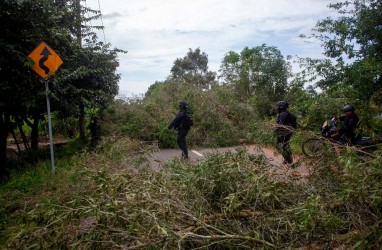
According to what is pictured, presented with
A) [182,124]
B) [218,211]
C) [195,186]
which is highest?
[182,124]

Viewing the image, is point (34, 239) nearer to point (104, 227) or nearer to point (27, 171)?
point (104, 227)

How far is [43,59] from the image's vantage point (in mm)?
6770

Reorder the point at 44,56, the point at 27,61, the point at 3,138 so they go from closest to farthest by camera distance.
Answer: the point at 27,61, the point at 44,56, the point at 3,138

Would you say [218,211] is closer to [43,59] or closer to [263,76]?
[43,59]

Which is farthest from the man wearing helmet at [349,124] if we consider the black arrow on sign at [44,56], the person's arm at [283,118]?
the black arrow on sign at [44,56]

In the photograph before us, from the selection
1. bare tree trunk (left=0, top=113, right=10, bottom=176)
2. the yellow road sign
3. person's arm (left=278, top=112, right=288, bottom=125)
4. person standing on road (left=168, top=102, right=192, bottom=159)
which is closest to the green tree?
bare tree trunk (left=0, top=113, right=10, bottom=176)

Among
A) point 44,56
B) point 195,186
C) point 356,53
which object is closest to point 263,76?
point 356,53

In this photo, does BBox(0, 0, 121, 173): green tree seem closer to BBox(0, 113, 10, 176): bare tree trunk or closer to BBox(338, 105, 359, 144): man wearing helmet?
BBox(0, 113, 10, 176): bare tree trunk

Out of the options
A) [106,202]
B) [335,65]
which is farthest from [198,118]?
[106,202]

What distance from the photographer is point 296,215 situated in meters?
2.96

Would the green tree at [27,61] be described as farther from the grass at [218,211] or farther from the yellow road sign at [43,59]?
the grass at [218,211]

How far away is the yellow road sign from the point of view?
6.71 m

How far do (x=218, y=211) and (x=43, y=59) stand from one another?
5.24 m

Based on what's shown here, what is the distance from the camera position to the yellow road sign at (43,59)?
6.71 metres
